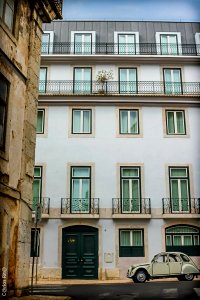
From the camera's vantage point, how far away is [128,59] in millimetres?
19453

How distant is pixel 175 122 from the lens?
18422 millimetres

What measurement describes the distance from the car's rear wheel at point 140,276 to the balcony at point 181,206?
3813mm

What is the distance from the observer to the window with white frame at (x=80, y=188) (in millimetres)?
17250

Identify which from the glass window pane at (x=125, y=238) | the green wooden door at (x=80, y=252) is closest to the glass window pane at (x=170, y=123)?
the glass window pane at (x=125, y=238)

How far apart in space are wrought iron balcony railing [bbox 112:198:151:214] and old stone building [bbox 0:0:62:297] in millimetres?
9579

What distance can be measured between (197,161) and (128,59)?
608 cm

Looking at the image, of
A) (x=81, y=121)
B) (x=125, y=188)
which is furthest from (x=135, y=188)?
(x=81, y=121)

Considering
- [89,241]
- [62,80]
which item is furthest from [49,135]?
[89,241]

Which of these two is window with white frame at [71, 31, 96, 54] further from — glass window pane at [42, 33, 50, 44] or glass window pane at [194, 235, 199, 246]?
glass window pane at [194, 235, 199, 246]

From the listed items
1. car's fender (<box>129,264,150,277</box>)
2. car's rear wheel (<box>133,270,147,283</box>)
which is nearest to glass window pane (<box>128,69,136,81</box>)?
car's fender (<box>129,264,150,277</box>)

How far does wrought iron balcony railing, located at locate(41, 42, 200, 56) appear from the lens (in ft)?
65.5

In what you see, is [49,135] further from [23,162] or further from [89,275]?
[23,162]

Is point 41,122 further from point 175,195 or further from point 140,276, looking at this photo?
point 140,276

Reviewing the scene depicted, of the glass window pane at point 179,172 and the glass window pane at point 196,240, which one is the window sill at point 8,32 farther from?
the glass window pane at point 196,240
